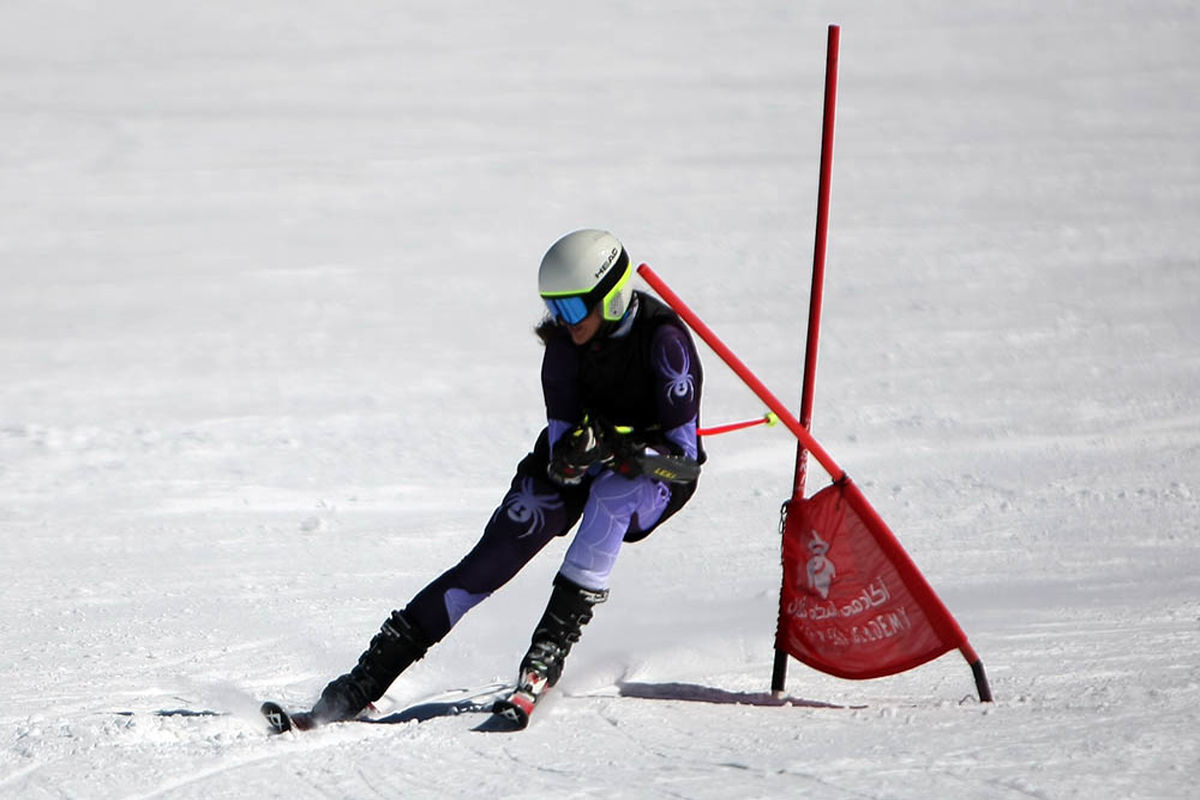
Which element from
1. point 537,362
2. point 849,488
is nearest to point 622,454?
point 849,488

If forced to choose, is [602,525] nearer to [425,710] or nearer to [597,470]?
[597,470]

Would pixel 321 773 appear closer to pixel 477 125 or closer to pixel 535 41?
pixel 477 125

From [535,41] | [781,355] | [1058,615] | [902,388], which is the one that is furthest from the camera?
[535,41]

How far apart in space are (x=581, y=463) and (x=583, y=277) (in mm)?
531

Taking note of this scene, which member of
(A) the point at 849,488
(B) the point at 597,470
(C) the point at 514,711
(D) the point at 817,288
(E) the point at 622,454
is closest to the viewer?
(C) the point at 514,711

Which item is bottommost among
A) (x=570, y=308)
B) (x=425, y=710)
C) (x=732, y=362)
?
(x=425, y=710)

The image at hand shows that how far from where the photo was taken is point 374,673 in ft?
15.1

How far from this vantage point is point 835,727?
13.8ft

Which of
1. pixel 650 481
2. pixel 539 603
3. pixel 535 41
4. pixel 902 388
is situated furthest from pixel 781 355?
pixel 535 41

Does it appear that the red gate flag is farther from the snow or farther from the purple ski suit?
the purple ski suit

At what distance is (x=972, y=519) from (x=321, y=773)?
4513 mm

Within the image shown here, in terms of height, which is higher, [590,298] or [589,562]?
[590,298]

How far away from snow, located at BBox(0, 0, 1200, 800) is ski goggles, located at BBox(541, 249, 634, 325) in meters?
1.17

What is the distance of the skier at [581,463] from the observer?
4.39 meters
